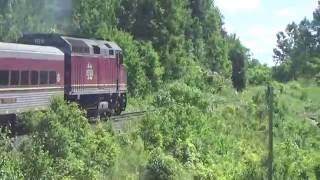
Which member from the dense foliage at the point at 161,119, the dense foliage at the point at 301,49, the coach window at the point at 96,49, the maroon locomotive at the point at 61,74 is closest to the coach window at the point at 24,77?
the maroon locomotive at the point at 61,74

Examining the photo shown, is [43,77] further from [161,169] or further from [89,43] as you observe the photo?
[161,169]

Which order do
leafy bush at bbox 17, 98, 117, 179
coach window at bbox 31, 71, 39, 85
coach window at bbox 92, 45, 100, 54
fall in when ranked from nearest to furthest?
leafy bush at bbox 17, 98, 117, 179 < coach window at bbox 31, 71, 39, 85 < coach window at bbox 92, 45, 100, 54

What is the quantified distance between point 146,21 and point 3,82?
3299 centimetres

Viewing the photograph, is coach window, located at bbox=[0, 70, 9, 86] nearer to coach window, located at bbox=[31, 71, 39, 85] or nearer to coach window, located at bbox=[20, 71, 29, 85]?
coach window, located at bbox=[20, 71, 29, 85]

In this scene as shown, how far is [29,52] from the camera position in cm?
2384

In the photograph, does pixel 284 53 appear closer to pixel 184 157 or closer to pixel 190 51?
pixel 190 51

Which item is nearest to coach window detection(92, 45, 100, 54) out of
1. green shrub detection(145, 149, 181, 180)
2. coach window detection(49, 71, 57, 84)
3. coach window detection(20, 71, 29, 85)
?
coach window detection(49, 71, 57, 84)

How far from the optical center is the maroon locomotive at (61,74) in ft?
74.2

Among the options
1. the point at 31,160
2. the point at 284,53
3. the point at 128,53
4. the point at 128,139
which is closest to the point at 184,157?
the point at 128,139

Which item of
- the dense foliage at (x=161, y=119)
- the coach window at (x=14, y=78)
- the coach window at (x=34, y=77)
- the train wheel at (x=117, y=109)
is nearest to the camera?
the dense foliage at (x=161, y=119)

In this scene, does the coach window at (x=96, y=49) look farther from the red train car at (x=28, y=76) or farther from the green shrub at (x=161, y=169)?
the green shrub at (x=161, y=169)

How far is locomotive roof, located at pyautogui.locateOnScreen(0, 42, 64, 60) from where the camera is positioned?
22.3 metres

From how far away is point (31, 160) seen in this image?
1655cm

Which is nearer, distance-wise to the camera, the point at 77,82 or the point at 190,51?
the point at 77,82
